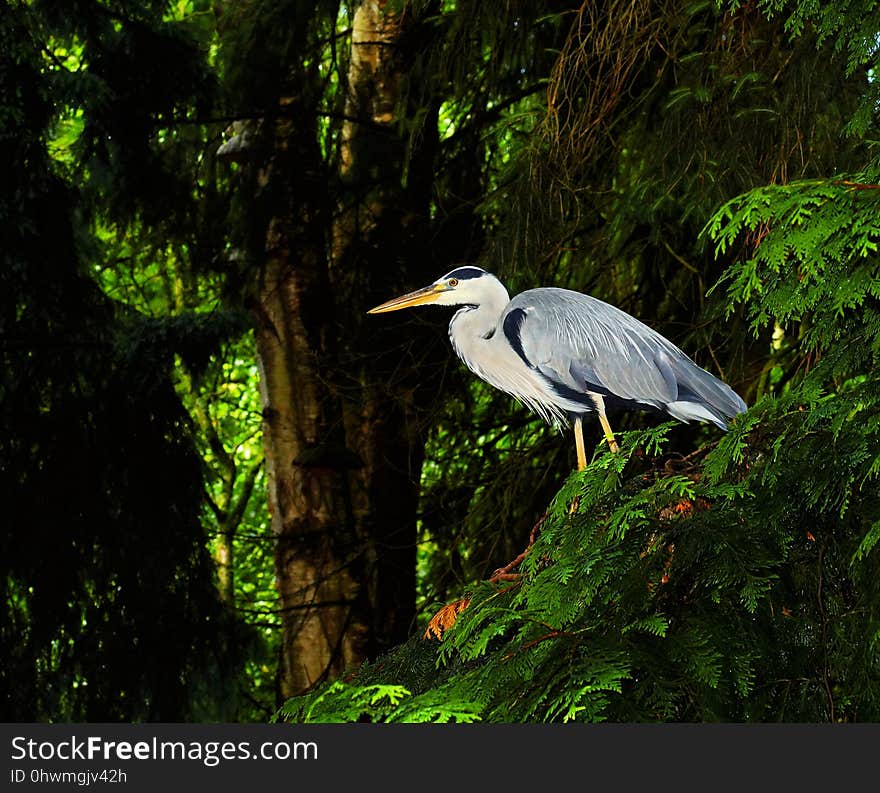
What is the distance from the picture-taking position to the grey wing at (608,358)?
10.5ft

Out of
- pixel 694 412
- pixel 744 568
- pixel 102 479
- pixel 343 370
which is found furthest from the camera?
pixel 343 370

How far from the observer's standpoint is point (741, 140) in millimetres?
3617

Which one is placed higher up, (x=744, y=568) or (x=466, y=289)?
(x=466, y=289)

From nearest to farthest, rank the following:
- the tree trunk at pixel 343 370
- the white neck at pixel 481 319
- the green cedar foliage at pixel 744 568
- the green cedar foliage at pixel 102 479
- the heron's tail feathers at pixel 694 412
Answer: the green cedar foliage at pixel 744 568
the heron's tail feathers at pixel 694 412
the white neck at pixel 481 319
the green cedar foliage at pixel 102 479
the tree trunk at pixel 343 370

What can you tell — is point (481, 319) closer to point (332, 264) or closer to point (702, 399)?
point (702, 399)

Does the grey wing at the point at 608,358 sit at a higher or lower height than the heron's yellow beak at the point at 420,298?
lower

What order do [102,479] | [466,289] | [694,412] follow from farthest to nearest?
[102,479]
[466,289]
[694,412]

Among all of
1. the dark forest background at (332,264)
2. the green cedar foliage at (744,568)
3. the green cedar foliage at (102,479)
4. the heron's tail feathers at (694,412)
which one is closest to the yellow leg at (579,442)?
the heron's tail feathers at (694,412)

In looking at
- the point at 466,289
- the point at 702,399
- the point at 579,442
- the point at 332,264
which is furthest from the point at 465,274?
the point at 332,264

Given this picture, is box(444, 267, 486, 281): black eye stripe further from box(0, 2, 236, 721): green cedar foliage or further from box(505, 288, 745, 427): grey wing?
box(0, 2, 236, 721): green cedar foliage

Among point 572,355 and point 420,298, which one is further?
point 420,298

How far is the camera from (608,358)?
3.24m

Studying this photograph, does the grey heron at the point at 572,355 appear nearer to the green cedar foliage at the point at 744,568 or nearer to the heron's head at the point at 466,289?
the heron's head at the point at 466,289

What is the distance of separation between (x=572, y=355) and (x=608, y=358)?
0.09m
